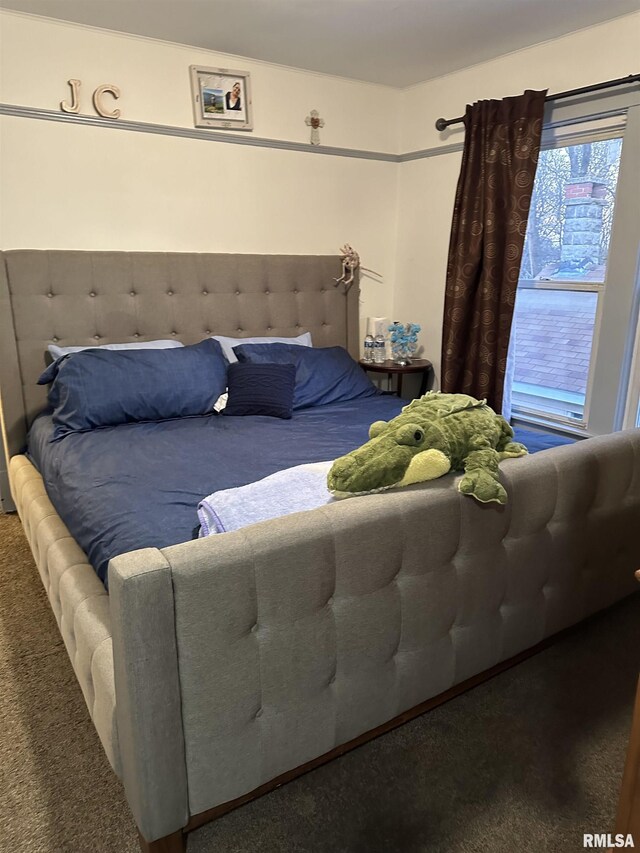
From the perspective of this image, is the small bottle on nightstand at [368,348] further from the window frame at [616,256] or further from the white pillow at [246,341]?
the window frame at [616,256]

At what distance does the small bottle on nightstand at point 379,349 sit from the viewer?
12.5 ft

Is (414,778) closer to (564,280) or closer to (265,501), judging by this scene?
(265,501)

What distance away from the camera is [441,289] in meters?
3.72

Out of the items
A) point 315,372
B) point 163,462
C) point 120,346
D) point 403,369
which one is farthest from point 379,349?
point 163,462

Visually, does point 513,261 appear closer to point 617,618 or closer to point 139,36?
point 617,618

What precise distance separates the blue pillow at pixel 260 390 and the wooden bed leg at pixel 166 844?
1.84 m

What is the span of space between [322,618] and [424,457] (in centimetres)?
45

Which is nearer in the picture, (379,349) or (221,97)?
(221,97)

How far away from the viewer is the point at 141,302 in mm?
3146

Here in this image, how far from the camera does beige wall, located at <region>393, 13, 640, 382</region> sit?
2.71 metres

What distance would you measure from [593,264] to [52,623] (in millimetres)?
2867

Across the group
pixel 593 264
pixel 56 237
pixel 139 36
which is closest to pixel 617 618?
pixel 593 264

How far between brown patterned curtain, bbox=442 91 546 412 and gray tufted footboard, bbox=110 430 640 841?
1391mm

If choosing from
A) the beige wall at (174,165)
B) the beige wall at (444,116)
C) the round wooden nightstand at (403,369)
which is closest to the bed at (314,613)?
the beige wall at (174,165)
